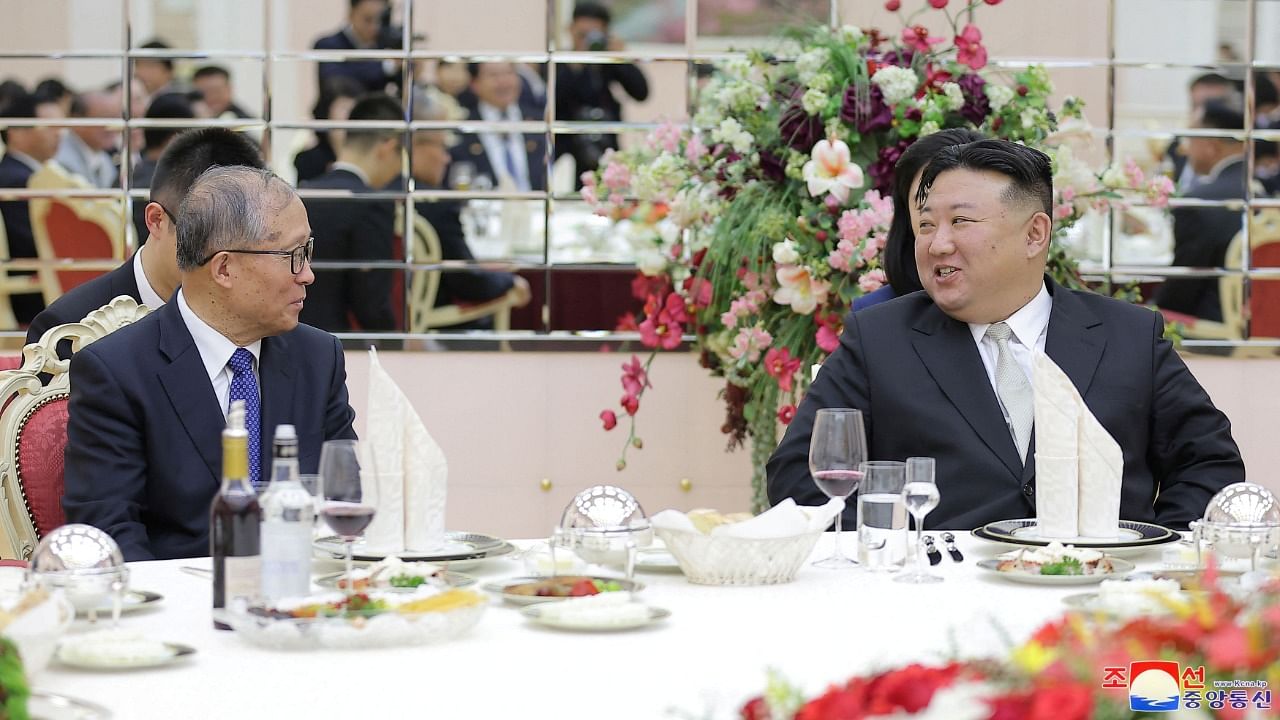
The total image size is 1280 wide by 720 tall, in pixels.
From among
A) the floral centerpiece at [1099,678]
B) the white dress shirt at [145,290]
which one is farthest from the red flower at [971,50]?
the floral centerpiece at [1099,678]

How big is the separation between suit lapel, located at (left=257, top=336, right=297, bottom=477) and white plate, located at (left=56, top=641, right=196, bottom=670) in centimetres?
126

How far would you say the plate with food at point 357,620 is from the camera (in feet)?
5.37

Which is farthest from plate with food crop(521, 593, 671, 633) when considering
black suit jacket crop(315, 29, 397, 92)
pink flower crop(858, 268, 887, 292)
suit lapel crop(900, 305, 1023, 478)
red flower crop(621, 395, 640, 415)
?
black suit jacket crop(315, 29, 397, 92)

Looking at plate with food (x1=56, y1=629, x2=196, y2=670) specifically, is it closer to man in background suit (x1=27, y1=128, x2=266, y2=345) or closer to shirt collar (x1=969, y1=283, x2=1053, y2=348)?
shirt collar (x1=969, y1=283, x2=1053, y2=348)

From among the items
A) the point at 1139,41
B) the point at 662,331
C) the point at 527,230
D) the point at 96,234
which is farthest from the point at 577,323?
the point at 1139,41

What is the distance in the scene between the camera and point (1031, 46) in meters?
4.97

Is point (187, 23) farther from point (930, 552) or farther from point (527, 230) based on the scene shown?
point (930, 552)

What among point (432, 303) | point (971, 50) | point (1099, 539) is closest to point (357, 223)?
point (432, 303)

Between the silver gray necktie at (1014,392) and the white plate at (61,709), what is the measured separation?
207 cm

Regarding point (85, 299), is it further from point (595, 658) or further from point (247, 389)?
point (595, 658)

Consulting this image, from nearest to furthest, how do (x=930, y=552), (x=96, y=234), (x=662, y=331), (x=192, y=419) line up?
(x=930, y=552) → (x=192, y=419) → (x=662, y=331) → (x=96, y=234)

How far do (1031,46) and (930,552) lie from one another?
3109 mm

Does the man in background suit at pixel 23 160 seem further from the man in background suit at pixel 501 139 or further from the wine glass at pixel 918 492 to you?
the wine glass at pixel 918 492

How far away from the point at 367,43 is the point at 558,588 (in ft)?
10.8
